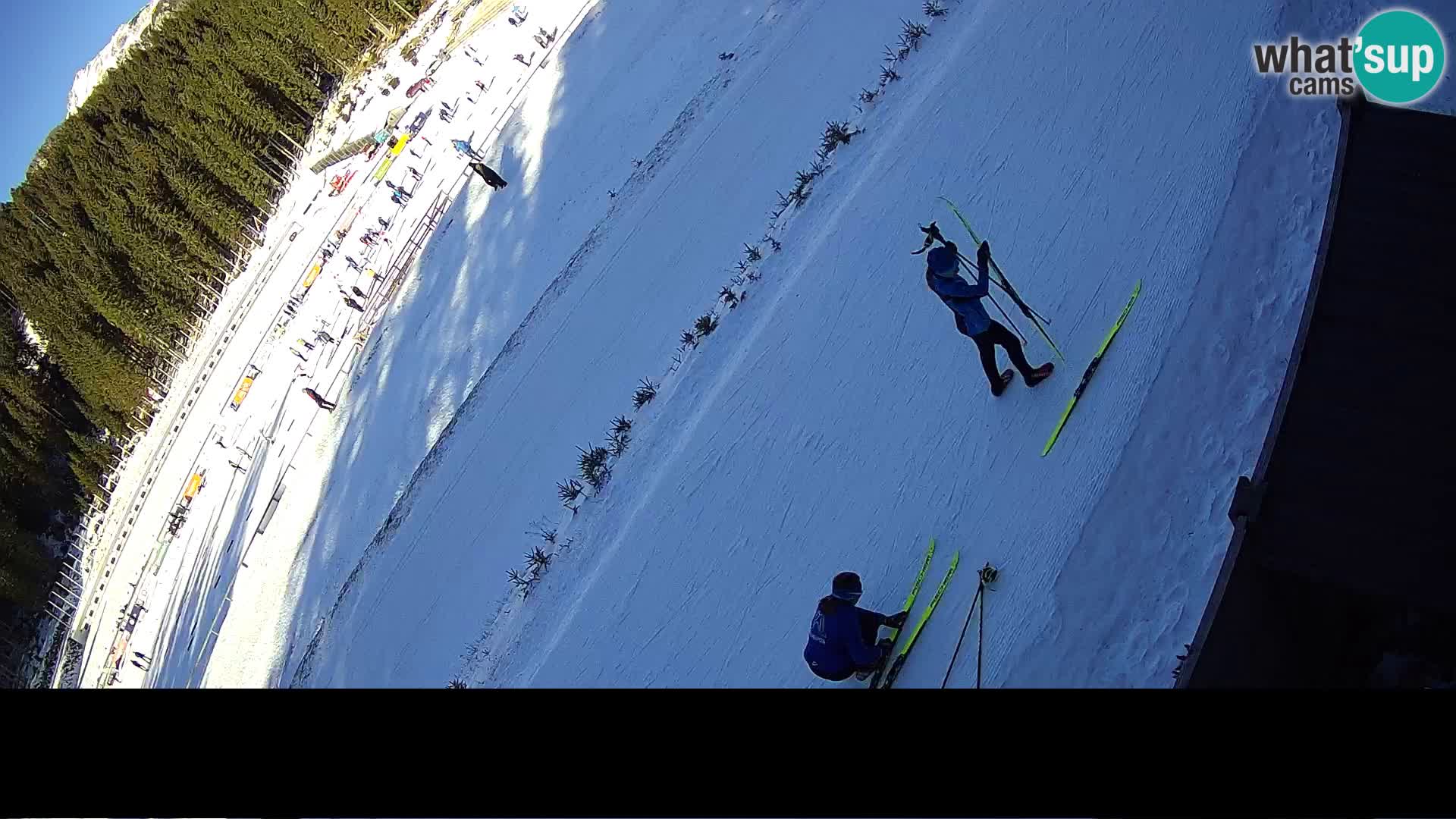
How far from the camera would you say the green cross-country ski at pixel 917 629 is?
673 centimetres

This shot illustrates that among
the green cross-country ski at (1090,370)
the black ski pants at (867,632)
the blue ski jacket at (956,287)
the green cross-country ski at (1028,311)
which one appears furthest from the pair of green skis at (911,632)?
the green cross-country ski at (1028,311)

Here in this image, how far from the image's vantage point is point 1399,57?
8.71 m

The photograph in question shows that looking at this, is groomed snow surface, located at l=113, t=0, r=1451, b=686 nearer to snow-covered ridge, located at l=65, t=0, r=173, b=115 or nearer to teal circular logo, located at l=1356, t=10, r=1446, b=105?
teal circular logo, located at l=1356, t=10, r=1446, b=105

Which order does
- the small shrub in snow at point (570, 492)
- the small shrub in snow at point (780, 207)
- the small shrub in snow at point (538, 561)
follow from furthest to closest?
the small shrub in snow at point (780, 207)
the small shrub in snow at point (570, 492)
the small shrub in snow at point (538, 561)

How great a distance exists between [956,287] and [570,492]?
17.3ft

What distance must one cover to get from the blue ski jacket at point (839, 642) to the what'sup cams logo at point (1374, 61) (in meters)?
6.43

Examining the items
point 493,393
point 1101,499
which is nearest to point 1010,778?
point 1101,499

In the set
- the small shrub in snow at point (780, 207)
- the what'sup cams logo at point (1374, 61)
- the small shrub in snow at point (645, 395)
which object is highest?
the what'sup cams logo at point (1374, 61)

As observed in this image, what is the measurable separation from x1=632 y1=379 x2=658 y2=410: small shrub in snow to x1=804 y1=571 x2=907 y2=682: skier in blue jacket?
4.74 m

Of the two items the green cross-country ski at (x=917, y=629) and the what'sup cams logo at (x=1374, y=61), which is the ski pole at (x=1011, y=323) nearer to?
the green cross-country ski at (x=917, y=629)

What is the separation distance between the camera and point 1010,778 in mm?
1426

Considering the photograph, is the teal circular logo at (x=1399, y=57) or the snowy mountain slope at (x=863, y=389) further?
the teal circular logo at (x=1399, y=57)

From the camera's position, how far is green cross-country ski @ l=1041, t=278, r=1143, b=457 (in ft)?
24.0

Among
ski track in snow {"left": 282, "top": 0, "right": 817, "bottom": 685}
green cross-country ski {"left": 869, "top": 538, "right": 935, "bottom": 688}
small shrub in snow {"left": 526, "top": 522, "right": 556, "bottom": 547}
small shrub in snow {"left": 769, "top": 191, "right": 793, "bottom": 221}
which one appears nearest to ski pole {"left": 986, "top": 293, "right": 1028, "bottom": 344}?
green cross-country ski {"left": 869, "top": 538, "right": 935, "bottom": 688}
